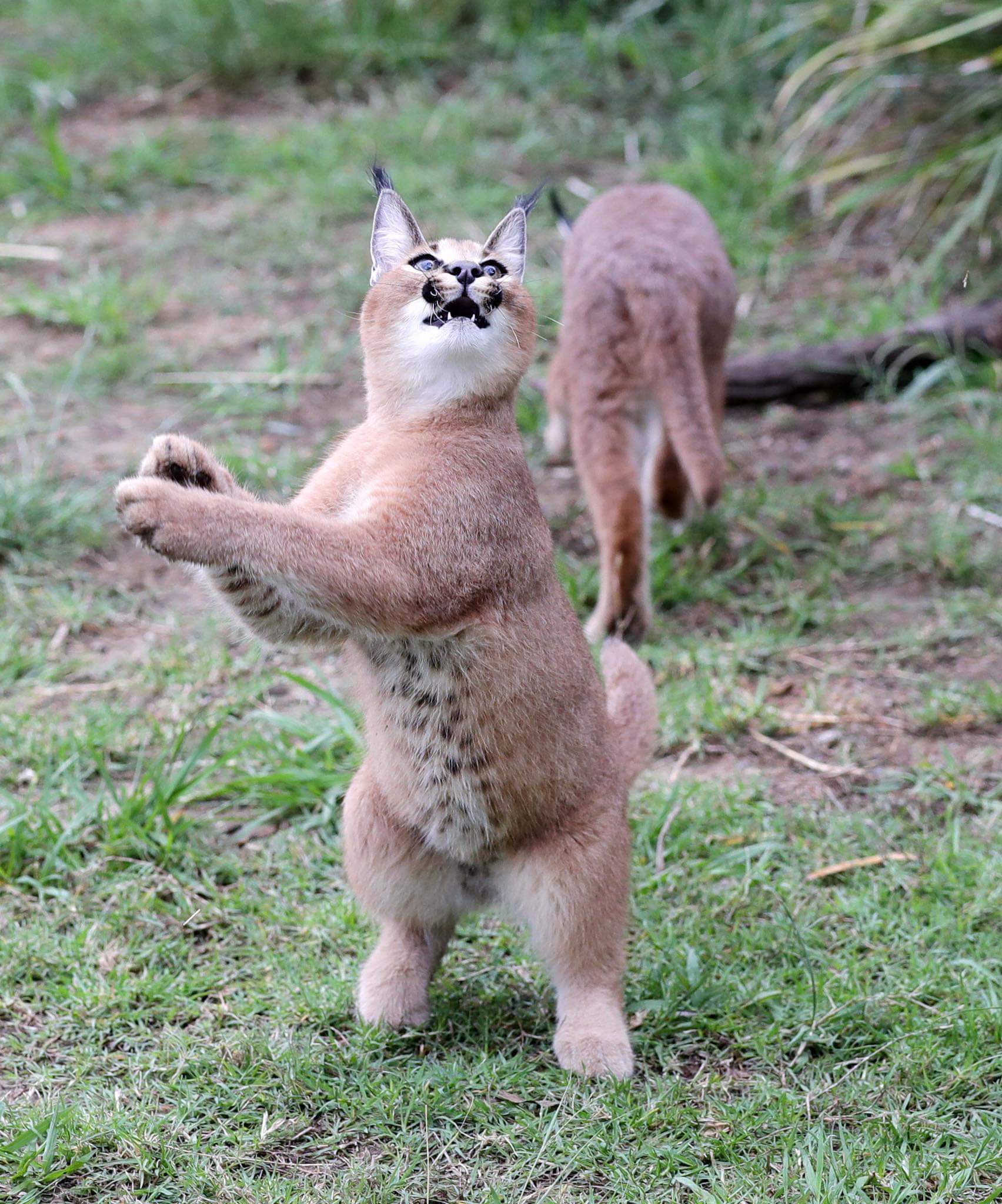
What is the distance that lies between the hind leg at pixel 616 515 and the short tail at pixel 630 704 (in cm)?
116

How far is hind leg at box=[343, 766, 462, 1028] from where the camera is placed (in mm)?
3754

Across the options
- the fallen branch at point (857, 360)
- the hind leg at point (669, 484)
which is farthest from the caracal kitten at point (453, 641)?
the fallen branch at point (857, 360)

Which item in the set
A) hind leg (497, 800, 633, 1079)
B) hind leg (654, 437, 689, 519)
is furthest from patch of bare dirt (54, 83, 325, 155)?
hind leg (497, 800, 633, 1079)

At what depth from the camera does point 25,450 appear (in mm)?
6516

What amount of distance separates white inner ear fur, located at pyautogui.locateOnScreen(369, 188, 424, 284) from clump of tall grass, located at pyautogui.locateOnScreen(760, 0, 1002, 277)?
15.9ft

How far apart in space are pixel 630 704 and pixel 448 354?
1307 mm

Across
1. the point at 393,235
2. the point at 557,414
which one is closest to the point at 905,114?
the point at 557,414

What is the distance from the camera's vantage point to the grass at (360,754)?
3.43 metres

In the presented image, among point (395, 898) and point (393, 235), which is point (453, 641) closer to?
point (395, 898)

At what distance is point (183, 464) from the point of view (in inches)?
138

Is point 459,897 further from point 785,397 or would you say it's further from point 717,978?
point 785,397

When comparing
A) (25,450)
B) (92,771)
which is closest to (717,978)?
(92,771)

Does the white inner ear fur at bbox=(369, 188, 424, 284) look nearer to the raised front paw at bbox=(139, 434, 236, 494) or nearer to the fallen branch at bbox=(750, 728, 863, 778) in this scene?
the raised front paw at bbox=(139, 434, 236, 494)

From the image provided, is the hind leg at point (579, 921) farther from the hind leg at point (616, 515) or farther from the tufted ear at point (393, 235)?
the hind leg at point (616, 515)
